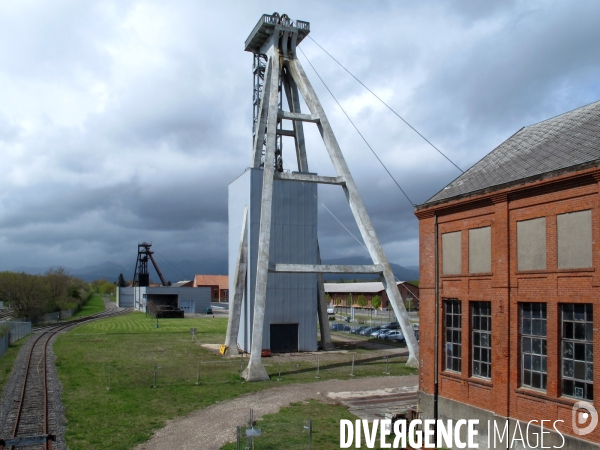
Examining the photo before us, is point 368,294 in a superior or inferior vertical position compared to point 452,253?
inferior

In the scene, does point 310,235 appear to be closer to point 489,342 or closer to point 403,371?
point 403,371

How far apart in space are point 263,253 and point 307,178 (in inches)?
195

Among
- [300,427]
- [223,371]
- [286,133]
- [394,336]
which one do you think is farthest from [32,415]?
[394,336]

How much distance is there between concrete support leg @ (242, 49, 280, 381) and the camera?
25094 mm

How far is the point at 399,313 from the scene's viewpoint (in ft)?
92.8

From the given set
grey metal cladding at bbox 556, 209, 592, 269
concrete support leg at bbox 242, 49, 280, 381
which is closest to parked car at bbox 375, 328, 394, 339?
concrete support leg at bbox 242, 49, 280, 381

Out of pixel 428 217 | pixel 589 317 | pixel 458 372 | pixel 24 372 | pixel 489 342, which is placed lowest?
pixel 24 372

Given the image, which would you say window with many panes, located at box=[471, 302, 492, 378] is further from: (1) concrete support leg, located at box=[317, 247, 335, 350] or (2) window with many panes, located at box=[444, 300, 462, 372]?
(1) concrete support leg, located at box=[317, 247, 335, 350]

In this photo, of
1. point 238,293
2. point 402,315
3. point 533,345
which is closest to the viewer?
→ point 533,345

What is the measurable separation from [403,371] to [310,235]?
10848mm

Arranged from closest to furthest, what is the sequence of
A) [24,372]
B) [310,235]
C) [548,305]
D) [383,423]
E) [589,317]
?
1. [589,317]
2. [548,305]
3. [383,423]
4. [24,372]
5. [310,235]

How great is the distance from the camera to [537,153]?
15.3 meters

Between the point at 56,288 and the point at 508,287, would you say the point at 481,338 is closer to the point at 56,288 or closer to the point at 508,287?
the point at 508,287

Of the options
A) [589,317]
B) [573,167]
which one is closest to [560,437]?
[589,317]
